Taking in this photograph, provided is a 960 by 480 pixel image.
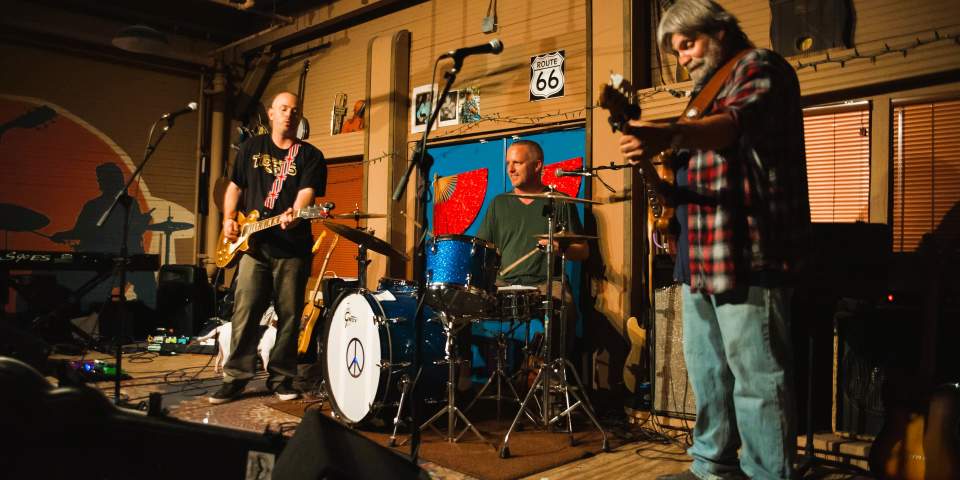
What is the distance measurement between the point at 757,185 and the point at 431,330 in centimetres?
247

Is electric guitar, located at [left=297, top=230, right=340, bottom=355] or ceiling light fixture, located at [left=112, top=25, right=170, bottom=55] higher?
ceiling light fixture, located at [left=112, top=25, right=170, bottom=55]

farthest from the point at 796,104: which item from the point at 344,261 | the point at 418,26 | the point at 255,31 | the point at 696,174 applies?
the point at 255,31

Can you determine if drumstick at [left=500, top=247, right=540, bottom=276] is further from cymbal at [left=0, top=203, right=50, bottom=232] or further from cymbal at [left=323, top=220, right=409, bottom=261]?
cymbal at [left=0, top=203, right=50, bottom=232]

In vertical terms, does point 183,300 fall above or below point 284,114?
below

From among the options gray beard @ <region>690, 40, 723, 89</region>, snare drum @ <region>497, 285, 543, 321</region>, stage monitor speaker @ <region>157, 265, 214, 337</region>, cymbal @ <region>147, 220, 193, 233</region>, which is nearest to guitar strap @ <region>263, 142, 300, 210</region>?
snare drum @ <region>497, 285, 543, 321</region>

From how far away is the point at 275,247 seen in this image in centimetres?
471

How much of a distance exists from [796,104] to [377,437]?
2.90 meters

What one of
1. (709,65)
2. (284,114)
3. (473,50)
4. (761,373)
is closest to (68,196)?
(284,114)

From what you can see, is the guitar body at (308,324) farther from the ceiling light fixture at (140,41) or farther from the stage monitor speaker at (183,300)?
the ceiling light fixture at (140,41)

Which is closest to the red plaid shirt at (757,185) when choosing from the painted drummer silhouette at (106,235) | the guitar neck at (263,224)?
the guitar neck at (263,224)

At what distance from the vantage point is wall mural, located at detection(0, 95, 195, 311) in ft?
27.6

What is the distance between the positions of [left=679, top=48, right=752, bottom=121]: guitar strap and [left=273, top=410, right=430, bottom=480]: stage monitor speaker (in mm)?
1590

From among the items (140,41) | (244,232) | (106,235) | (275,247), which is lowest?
(275,247)

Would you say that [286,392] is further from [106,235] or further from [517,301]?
[106,235]
